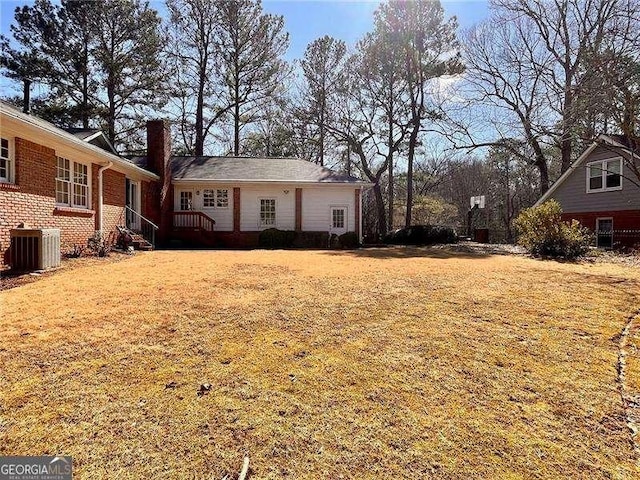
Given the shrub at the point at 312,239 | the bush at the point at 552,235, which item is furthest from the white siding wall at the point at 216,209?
the bush at the point at 552,235

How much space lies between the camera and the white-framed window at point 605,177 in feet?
51.3

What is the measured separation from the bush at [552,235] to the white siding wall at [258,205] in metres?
10.2

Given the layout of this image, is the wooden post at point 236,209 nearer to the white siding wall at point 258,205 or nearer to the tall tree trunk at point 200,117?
the white siding wall at point 258,205

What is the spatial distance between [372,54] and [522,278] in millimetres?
19396

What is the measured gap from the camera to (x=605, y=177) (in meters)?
16.2

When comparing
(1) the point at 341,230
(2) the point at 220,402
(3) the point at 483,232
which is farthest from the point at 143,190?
(3) the point at 483,232

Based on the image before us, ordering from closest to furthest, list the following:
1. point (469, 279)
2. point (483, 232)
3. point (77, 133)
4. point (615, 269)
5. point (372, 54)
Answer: point (469, 279) < point (615, 269) < point (77, 133) < point (483, 232) < point (372, 54)

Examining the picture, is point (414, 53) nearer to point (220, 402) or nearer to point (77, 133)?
point (77, 133)

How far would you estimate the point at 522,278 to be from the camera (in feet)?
22.5

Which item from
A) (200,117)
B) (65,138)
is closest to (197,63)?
(200,117)

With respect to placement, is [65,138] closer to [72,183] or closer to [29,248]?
[72,183]

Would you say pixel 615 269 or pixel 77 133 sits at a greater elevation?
pixel 77 133

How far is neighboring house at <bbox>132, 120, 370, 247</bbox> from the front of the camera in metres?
16.9

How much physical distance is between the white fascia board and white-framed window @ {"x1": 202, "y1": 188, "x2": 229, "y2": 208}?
2.51 meters
